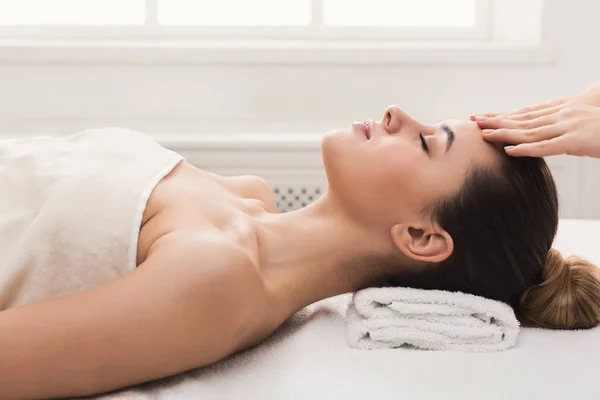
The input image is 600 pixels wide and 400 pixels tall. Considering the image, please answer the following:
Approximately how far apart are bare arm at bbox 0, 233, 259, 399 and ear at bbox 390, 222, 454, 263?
12.1 inches

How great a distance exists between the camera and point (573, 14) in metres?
2.51

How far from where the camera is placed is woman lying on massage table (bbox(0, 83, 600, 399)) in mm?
1199

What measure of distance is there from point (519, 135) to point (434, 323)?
356 millimetres

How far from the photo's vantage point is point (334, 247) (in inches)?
57.4

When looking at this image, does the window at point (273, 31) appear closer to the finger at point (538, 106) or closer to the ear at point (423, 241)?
the finger at point (538, 106)

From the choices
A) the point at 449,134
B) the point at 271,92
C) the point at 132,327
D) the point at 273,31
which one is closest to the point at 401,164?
the point at 449,134

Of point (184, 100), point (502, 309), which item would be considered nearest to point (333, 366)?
point (502, 309)

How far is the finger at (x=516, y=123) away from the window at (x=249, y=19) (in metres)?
1.38

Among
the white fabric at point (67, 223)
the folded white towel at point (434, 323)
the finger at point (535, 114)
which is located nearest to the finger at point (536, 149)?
the finger at point (535, 114)

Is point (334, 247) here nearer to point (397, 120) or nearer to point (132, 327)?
point (397, 120)

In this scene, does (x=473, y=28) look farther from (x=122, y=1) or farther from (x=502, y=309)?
(x=502, y=309)

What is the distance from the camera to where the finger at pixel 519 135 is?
1.40 m

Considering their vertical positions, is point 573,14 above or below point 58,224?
above

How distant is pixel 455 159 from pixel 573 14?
1.35 m
